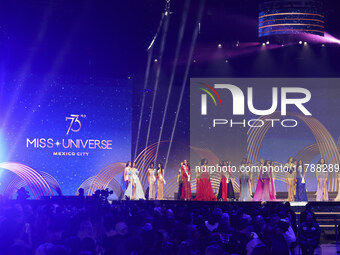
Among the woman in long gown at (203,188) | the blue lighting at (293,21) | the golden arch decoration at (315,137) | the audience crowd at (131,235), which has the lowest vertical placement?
the audience crowd at (131,235)

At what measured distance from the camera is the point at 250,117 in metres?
20.5

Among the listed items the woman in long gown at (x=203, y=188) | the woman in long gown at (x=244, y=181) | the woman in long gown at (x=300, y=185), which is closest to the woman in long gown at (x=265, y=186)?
the woman in long gown at (x=244, y=181)

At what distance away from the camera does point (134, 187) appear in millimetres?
19312

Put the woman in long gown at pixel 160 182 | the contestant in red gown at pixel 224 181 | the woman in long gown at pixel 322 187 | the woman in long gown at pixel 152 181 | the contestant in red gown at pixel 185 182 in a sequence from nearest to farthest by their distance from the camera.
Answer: the woman in long gown at pixel 322 187 < the contestant in red gown at pixel 185 182 < the contestant in red gown at pixel 224 181 < the woman in long gown at pixel 152 181 < the woman in long gown at pixel 160 182

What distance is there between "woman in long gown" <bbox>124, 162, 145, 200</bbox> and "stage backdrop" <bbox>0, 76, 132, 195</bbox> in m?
1.14

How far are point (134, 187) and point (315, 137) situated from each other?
6.93 meters

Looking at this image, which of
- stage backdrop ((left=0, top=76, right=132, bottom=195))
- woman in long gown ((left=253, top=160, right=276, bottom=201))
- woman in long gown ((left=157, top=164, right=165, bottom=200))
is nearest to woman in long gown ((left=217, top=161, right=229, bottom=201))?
woman in long gown ((left=253, top=160, right=276, bottom=201))

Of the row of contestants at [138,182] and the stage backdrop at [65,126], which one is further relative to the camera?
the stage backdrop at [65,126]

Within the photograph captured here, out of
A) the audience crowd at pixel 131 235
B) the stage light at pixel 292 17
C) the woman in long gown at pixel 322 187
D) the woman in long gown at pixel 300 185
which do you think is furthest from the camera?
the woman in long gown at pixel 322 187

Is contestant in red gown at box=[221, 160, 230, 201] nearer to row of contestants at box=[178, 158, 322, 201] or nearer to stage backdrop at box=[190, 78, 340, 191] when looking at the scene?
row of contestants at box=[178, 158, 322, 201]

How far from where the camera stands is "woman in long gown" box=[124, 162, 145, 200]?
63.1 feet

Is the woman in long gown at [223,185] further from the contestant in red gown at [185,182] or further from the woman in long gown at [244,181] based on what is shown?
the contestant in red gown at [185,182]

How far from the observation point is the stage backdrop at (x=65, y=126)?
2000cm

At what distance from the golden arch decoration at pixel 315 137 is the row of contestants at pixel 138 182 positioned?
11.3ft
